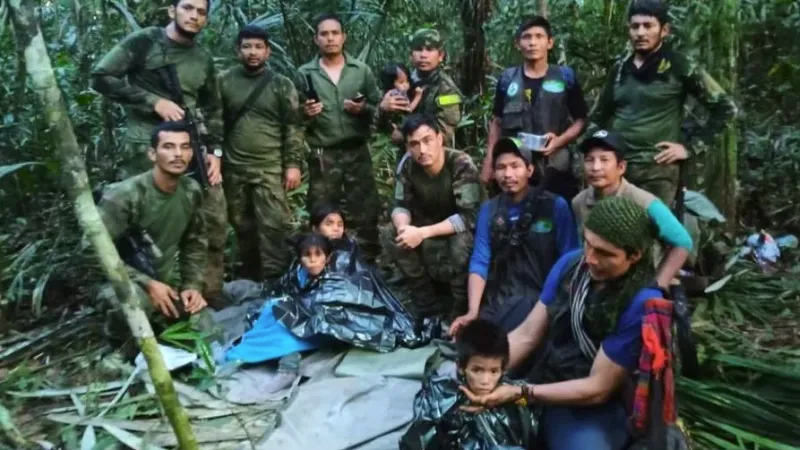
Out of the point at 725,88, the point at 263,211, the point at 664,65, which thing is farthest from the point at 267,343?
the point at 725,88

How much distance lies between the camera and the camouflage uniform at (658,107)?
4.66 metres

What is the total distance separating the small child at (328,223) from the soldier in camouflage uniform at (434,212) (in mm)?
344

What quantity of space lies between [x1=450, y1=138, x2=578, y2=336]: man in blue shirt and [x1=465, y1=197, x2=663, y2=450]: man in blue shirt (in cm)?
109

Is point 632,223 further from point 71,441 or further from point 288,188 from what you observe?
point 288,188

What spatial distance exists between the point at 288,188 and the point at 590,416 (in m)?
3.43

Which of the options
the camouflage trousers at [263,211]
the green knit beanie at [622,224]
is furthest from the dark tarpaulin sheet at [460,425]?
the camouflage trousers at [263,211]

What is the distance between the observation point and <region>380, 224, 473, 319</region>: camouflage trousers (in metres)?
4.93

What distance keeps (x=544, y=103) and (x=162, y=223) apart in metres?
2.40

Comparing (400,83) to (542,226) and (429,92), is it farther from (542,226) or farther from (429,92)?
(542,226)

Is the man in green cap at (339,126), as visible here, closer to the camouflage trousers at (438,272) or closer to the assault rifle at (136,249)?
the camouflage trousers at (438,272)

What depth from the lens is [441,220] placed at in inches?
201

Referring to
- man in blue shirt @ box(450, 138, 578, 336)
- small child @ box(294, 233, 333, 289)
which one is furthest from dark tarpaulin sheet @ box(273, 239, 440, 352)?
man in blue shirt @ box(450, 138, 578, 336)

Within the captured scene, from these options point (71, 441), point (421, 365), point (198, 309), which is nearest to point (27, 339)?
point (198, 309)

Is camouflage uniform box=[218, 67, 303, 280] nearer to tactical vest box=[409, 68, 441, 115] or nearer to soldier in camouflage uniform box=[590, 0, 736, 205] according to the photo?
tactical vest box=[409, 68, 441, 115]
